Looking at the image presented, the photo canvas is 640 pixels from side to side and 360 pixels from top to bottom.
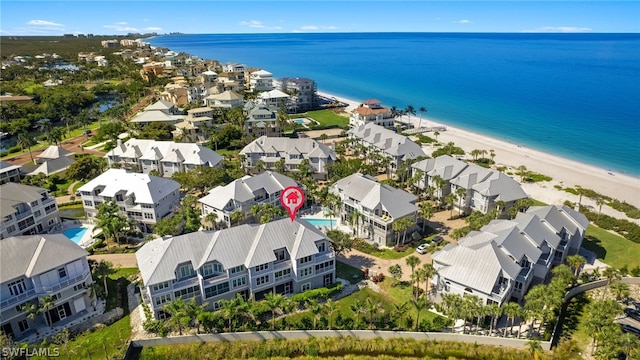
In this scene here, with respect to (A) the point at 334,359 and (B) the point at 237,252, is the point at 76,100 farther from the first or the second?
(A) the point at 334,359

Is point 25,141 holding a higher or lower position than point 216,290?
higher

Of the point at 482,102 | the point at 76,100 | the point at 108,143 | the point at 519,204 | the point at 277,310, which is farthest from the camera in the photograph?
the point at 482,102

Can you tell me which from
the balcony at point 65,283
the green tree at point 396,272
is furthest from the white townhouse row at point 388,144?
the balcony at point 65,283

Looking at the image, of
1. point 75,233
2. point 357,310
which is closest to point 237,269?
point 357,310

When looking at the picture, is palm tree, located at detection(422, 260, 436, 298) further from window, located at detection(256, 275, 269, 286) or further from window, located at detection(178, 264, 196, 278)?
window, located at detection(178, 264, 196, 278)

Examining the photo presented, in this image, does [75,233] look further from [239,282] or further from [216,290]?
[239,282]

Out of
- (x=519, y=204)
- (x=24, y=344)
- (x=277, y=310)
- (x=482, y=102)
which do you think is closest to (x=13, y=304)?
(x=24, y=344)

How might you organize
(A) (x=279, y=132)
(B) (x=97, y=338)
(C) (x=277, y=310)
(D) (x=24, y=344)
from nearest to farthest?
1. (D) (x=24, y=344)
2. (B) (x=97, y=338)
3. (C) (x=277, y=310)
4. (A) (x=279, y=132)
